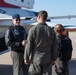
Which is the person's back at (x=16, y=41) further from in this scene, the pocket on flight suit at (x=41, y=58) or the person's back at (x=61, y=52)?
the pocket on flight suit at (x=41, y=58)

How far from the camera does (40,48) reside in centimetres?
593

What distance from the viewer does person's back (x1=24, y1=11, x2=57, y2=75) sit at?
590 centimetres

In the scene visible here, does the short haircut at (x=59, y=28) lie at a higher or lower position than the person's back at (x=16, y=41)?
higher

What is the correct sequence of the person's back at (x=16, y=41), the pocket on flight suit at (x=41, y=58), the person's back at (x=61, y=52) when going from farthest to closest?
1. the person's back at (x=61, y=52)
2. the person's back at (x=16, y=41)
3. the pocket on flight suit at (x=41, y=58)

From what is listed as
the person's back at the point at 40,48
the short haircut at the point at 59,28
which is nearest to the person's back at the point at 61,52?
the short haircut at the point at 59,28

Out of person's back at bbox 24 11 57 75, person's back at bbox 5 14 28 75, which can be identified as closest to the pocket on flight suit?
person's back at bbox 24 11 57 75

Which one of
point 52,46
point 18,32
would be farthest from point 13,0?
point 52,46

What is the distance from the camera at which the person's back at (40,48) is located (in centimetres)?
590

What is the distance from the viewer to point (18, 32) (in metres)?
7.61

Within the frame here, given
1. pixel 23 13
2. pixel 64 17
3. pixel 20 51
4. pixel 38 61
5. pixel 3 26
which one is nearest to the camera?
pixel 38 61

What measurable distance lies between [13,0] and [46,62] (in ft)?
32.3

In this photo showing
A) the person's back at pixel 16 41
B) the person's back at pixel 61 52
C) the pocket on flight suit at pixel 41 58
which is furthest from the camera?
the person's back at pixel 61 52

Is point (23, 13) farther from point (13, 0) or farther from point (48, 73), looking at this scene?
point (48, 73)

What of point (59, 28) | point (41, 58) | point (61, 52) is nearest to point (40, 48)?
point (41, 58)
